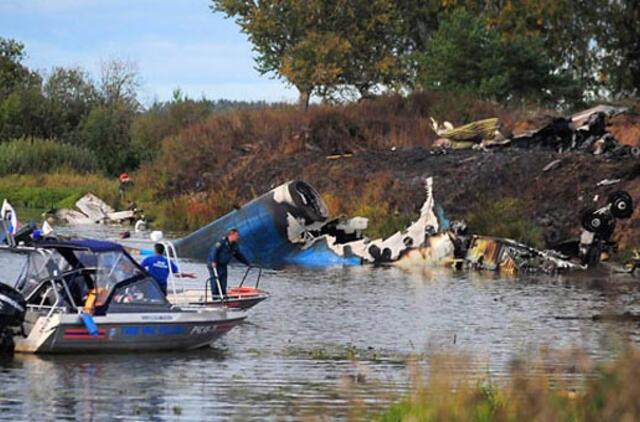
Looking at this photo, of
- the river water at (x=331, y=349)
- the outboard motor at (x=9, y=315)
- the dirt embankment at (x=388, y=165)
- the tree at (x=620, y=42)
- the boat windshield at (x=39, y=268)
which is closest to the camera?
the river water at (x=331, y=349)

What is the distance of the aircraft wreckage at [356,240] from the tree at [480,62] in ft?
85.3

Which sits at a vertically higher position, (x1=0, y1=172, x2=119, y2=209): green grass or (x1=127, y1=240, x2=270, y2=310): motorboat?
(x1=0, y1=172, x2=119, y2=209): green grass

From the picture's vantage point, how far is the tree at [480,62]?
234ft

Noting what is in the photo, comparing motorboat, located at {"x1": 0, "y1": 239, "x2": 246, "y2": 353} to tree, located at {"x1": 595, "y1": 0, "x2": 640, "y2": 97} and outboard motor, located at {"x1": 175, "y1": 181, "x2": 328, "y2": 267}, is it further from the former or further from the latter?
outboard motor, located at {"x1": 175, "y1": 181, "x2": 328, "y2": 267}

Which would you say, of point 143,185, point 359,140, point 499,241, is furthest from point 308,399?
point 143,185

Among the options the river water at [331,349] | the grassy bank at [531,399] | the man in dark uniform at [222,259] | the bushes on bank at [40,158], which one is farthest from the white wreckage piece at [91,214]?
the grassy bank at [531,399]

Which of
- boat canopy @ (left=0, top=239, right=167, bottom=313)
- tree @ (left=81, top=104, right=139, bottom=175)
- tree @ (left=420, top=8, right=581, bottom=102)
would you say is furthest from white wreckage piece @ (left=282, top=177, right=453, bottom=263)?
tree @ (left=81, top=104, right=139, bottom=175)

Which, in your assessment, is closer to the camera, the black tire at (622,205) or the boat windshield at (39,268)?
the boat windshield at (39,268)

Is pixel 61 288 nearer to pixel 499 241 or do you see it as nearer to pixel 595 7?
pixel 595 7

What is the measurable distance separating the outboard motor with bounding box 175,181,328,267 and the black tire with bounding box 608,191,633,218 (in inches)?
333

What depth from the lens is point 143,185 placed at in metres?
65.2

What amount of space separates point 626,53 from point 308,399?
17.0m

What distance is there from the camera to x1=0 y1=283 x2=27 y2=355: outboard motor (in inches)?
832

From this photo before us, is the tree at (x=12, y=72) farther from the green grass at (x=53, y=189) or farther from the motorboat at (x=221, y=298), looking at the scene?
the motorboat at (x=221, y=298)
